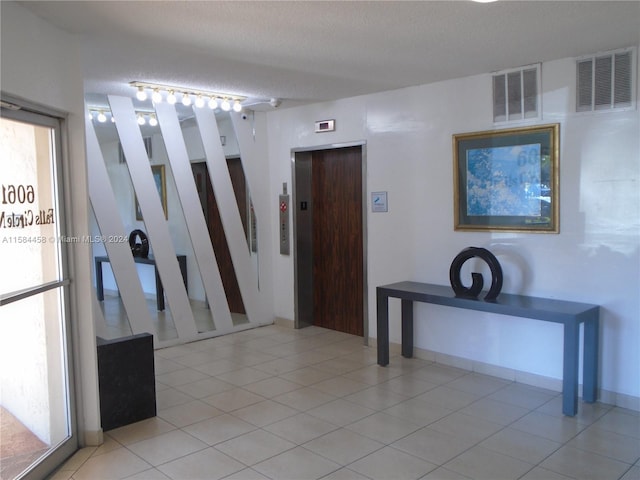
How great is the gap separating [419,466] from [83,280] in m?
2.32

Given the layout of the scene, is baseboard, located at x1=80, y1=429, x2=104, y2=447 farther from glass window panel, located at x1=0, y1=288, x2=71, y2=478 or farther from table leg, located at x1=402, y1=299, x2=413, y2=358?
table leg, located at x1=402, y1=299, x2=413, y2=358

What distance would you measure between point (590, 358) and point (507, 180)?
151cm

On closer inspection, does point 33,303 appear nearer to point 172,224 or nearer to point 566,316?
point 172,224

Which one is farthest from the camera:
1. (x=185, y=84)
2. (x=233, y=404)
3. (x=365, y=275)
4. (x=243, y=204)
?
(x=243, y=204)

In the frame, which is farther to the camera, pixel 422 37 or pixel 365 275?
pixel 365 275

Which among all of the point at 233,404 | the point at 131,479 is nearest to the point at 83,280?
the point at 131,479

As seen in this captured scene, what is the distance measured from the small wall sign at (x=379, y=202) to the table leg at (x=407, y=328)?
3.11 ft

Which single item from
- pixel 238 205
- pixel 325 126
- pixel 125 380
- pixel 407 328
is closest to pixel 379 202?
pixel 325 126

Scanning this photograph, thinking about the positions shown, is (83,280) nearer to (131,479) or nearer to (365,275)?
(131,479)

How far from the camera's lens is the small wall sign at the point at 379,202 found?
531 centimetres

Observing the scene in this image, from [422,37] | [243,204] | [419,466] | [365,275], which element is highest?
[422,37]

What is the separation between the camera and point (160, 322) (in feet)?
18.4

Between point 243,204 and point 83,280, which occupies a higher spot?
point 243,204

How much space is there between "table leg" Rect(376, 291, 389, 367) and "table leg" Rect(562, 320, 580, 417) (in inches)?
62.3
